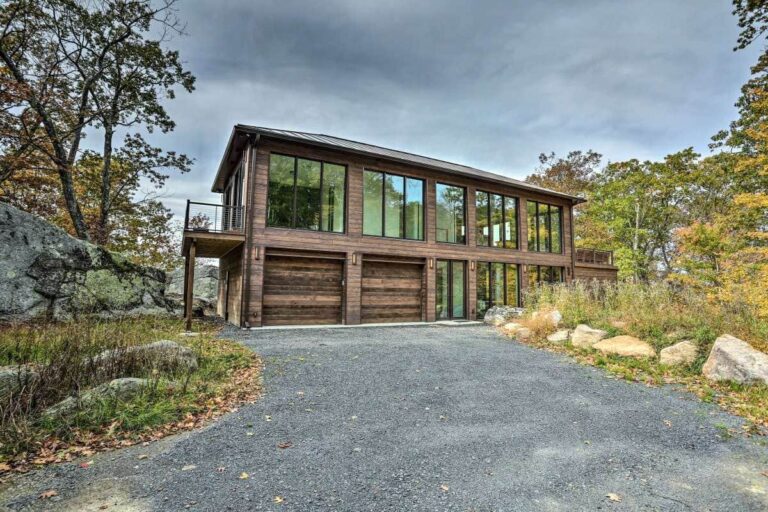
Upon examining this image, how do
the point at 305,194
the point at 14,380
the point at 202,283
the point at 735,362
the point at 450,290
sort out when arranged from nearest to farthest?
the point at 14,380, the point at 735,362, the point at 305,194, the point at 450,290, the point at 202,283

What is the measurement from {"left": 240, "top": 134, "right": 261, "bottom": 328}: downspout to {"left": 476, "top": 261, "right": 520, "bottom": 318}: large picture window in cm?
817

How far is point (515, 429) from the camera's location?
11.5 feet

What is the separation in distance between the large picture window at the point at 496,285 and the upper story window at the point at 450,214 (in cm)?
148

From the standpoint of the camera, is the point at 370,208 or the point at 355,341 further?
the point at 370,208

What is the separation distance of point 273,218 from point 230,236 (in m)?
1.30

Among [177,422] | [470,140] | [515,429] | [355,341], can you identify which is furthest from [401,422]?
[470,140]

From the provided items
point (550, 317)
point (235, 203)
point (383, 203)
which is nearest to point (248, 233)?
point (235, 203)

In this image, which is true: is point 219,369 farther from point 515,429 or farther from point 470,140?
point 470,140

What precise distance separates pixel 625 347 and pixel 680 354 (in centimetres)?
83

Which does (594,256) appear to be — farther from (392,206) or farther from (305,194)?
(305,194)

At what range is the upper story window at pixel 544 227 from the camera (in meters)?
15.5

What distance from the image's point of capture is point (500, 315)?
12133 millimetres

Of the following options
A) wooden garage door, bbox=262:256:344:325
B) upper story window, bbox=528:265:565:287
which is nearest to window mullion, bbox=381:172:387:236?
wooden garage door, bbox=262:256:344:325

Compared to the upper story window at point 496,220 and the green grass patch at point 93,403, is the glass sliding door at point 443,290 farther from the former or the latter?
the green grass patch at point 93,403
